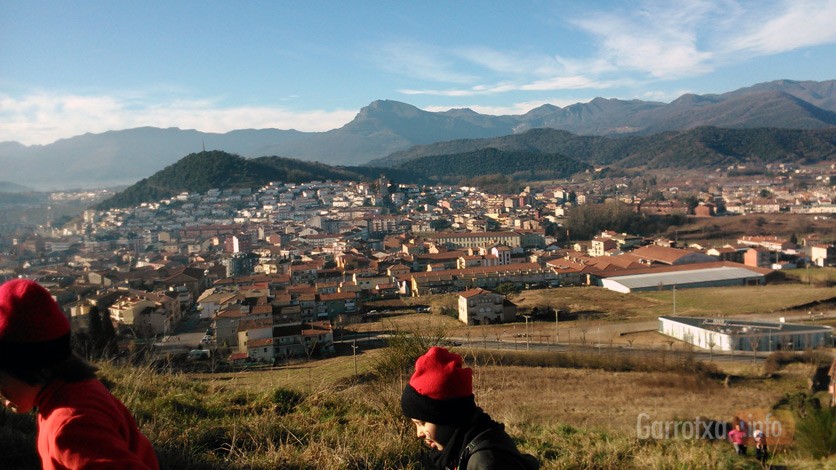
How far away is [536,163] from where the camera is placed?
2881 inches

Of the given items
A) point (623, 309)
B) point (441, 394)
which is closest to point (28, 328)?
point (441, 394)

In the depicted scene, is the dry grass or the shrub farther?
the dry grass

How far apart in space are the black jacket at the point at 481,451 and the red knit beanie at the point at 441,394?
26mm

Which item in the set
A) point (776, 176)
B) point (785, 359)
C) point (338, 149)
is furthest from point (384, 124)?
point (785, 359)

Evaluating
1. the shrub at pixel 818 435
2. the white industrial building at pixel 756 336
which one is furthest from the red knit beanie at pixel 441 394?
the white industrial building at pixel 756 336

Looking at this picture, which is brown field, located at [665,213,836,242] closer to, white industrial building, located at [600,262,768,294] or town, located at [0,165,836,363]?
town, located at [0,165,836,363]

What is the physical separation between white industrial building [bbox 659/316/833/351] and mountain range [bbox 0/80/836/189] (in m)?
18.4

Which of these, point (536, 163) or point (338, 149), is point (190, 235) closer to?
→ point (536, 163)

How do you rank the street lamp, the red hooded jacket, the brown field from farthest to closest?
the brown field < the street lamp < the red hooded jacket

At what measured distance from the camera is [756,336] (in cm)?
934

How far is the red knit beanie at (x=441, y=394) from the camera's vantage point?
1.00m

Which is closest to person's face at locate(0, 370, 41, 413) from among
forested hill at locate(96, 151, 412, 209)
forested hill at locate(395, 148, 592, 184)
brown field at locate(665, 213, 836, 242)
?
brown field at locate(665, 213, 836, 242)

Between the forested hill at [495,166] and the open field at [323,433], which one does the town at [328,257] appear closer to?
the open field at [323,433]

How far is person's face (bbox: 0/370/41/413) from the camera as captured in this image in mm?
784
